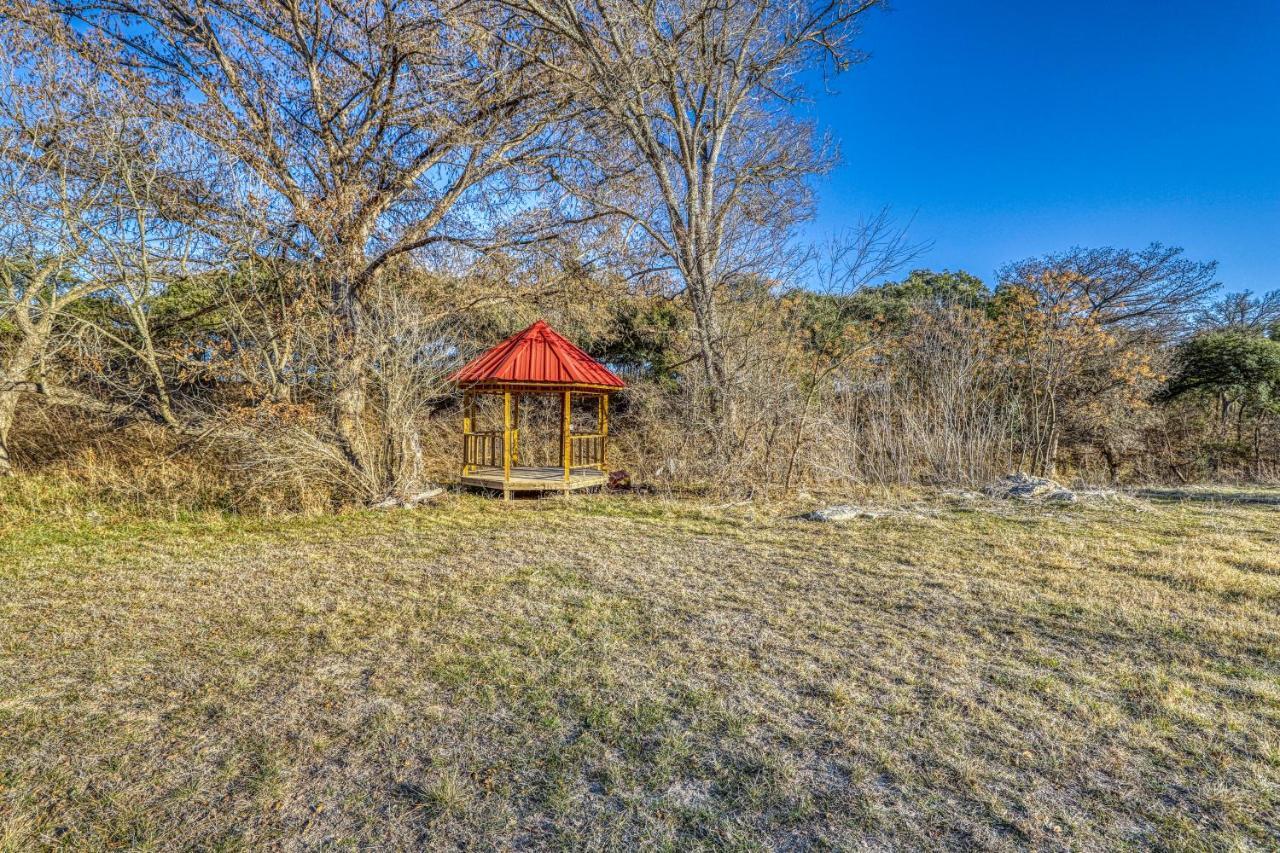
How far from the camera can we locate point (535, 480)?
948 centimetres

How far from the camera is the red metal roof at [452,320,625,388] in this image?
9.34 m

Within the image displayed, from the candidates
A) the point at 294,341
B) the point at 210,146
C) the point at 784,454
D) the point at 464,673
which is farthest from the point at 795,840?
the point at 210,146

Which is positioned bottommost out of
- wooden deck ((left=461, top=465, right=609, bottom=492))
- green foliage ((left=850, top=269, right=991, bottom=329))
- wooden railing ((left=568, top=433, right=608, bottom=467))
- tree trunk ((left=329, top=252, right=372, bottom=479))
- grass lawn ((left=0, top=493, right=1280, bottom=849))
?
grass lawn ((left=0, top=493, right=1280, bottom=849))

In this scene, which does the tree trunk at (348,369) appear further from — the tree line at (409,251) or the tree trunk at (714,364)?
the tree trunk at (714,364)

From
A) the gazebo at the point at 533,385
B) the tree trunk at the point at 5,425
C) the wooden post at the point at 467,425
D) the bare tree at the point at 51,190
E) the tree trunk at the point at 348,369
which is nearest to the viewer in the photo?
the bare tree at the point at 51,190

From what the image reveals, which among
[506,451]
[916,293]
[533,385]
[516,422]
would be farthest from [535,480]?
[916,293]

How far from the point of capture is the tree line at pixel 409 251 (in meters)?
7.35

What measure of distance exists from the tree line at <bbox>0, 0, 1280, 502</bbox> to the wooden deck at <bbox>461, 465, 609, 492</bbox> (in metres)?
0.93

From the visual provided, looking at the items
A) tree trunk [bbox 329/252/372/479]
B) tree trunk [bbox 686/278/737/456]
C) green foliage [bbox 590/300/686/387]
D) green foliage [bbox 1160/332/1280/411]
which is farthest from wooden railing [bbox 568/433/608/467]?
green foliage [bbox 1160/332/1280/411]

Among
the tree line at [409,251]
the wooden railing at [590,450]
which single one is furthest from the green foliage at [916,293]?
the wooden railing at [590,450]

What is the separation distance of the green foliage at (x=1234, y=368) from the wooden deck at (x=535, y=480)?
13.4 metres

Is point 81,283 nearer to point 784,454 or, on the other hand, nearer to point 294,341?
point 294,341

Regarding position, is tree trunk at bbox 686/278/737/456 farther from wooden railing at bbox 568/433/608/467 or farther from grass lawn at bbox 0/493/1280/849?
grass lawn at bbox 0/493/1280/849

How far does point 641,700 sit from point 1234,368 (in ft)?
53.4
